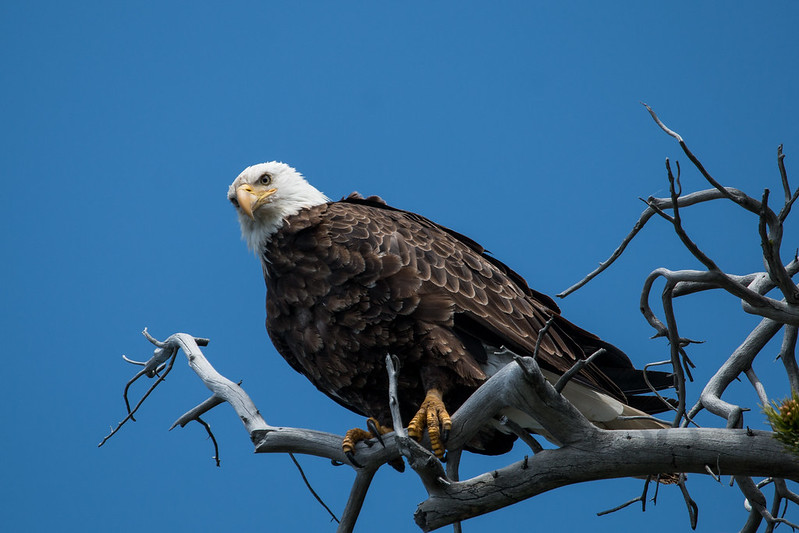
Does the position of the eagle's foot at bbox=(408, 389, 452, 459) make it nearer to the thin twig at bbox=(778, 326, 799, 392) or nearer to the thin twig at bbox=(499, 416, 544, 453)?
the thin twig at bbox=(499, 416, 544, 453)

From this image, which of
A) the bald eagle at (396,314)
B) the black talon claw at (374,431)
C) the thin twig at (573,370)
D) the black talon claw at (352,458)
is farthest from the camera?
the bald eagle at (396,314)

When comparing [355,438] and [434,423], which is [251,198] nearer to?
[355,438]

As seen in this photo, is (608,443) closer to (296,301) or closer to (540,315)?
(540,315)

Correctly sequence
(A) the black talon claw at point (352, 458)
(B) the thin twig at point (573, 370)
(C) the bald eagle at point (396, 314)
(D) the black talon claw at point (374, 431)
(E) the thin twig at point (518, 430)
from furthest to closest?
(C) the bald eagle at point (396, 314), (A) the black talon claw at point (352, 458), (D) the black talon claw at point (374, 431), (E) the thin twig at point (518, 430), (B) the thin twig at point (573, 370)

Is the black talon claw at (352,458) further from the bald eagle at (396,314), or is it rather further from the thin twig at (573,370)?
the thin twig at (573,370)

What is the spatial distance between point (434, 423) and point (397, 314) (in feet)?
1.28

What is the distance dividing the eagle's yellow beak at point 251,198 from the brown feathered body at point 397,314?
130 mm

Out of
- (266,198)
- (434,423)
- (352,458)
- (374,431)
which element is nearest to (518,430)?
(434,423)

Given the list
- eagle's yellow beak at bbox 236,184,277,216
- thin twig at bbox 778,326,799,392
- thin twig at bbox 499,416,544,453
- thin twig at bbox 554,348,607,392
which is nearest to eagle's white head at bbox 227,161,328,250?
eagle's yellow beak at bbox 236,184,277,216

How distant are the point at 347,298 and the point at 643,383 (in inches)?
42.6

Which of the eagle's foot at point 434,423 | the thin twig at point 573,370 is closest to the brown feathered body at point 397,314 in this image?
the eagle's foot at point 434,423

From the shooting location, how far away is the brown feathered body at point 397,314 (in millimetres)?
2377

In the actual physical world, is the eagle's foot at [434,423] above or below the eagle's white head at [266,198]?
below

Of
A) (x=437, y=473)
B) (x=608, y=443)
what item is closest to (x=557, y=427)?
(x=608, y=443)
